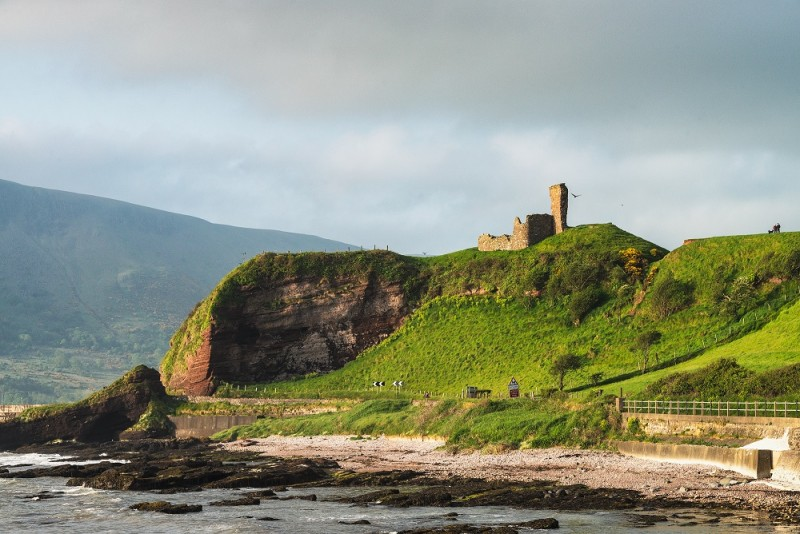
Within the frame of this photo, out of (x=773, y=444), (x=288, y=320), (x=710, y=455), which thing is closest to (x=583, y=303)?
(x=288, y=320)

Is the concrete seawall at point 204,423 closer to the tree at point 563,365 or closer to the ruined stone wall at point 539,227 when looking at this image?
the tree at point 563,365

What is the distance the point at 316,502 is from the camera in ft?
159

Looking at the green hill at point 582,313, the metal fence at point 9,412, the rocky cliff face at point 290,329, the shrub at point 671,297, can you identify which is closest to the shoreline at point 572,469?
the green hill at point 582,313

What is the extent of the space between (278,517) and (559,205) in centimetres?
9105

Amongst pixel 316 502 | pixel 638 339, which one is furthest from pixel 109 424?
pixel 316 502

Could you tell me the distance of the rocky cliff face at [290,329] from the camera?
393 feet

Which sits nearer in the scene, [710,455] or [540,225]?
[710,455]

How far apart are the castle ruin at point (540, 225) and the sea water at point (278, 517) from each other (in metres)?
79.3

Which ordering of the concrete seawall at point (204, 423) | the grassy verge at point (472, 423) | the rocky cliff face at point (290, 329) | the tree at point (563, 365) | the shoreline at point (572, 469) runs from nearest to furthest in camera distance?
the shoreline at point (572, 469) → the grassy verge at point (472, 423) → the tree at point (563, 365) → the concrete seawall at point (204, 423) → the rocky cliff face at point (290, 329)

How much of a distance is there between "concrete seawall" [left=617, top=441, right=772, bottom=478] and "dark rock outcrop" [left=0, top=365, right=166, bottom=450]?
6330cm

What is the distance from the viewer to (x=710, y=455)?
161 feet

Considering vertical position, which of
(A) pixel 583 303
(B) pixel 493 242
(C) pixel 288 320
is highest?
(B) pixel 493 242

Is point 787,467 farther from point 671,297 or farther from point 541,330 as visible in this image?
point 541,330

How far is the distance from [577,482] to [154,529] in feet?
65.0
